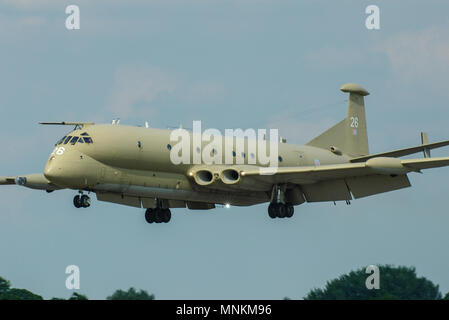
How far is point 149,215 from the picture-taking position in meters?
49.8

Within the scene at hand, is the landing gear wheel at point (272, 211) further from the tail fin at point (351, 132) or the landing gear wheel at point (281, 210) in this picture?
the tail fin at point (351, 132)

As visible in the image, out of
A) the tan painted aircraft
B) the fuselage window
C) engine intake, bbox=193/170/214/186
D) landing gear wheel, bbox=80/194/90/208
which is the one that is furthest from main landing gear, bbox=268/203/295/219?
the fuselage window

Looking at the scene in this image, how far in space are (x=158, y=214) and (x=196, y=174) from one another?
11.3 feet

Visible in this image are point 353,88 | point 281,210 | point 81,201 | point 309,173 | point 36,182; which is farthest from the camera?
point 353,88

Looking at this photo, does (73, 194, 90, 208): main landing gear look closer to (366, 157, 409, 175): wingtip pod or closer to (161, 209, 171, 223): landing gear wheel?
(161, 209, 171, 223): landing gear wheel

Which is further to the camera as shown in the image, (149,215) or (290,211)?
(149,215)

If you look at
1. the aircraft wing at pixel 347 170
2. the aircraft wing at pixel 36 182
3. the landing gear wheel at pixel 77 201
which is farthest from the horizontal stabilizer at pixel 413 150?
the aircraft wing at pixel 36 182

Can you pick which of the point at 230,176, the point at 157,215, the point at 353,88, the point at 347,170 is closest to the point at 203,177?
the point at 230,176

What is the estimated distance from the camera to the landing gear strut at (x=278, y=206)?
4866cm

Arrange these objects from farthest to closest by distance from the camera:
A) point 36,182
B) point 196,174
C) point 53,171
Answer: point 36,182 < point 196,174 < point 53,171

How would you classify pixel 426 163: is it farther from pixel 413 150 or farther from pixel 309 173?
pixel 309 173

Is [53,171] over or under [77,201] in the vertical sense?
over
